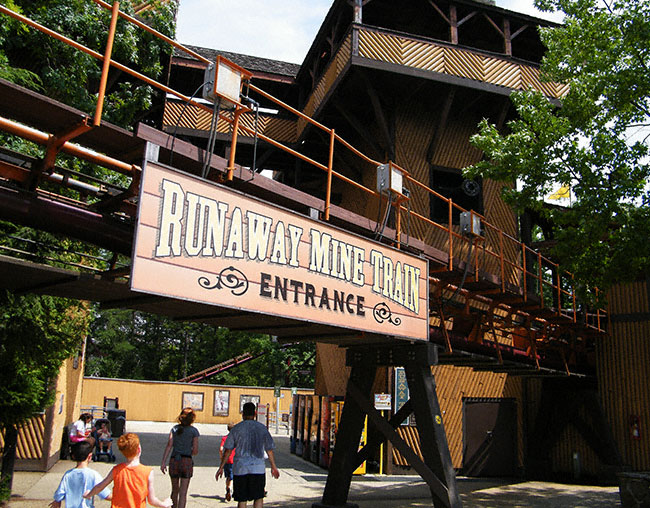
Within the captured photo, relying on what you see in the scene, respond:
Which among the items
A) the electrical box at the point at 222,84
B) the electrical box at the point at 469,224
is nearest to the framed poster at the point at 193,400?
the electrical box at the point at 469,224

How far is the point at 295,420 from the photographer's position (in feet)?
67.1

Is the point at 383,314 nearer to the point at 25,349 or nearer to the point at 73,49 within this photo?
the point at 25,349

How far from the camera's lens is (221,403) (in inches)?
1410

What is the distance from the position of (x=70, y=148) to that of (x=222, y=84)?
1.68 meters

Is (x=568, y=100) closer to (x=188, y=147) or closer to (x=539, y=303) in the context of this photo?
(x=539, y=303)

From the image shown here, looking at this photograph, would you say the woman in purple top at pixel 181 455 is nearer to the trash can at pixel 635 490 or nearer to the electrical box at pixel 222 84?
the electrical box at pixel 222 84

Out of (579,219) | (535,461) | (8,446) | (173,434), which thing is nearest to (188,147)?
(173,434)

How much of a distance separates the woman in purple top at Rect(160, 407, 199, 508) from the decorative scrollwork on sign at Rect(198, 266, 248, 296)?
3343mm

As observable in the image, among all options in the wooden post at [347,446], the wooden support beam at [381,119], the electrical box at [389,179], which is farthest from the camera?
the wooden support beam at [381,119]

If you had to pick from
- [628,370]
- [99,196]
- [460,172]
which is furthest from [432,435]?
[460,172]

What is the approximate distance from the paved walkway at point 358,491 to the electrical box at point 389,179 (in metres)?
6.09

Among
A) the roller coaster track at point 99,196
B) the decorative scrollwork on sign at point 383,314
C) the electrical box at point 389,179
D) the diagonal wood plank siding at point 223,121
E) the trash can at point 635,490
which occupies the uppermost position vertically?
the diagonal wood plank siding at point 223,121

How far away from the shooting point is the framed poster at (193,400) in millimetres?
35428

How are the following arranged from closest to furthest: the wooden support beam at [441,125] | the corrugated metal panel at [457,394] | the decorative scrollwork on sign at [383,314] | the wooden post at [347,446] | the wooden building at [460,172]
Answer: the decorative scrollwork on sign at [383,314]
the wooden post at [347,446]
the wooden building at [460,172]
the corrugated metal panel at [457,394]
the wooden support beam at [441,125]
